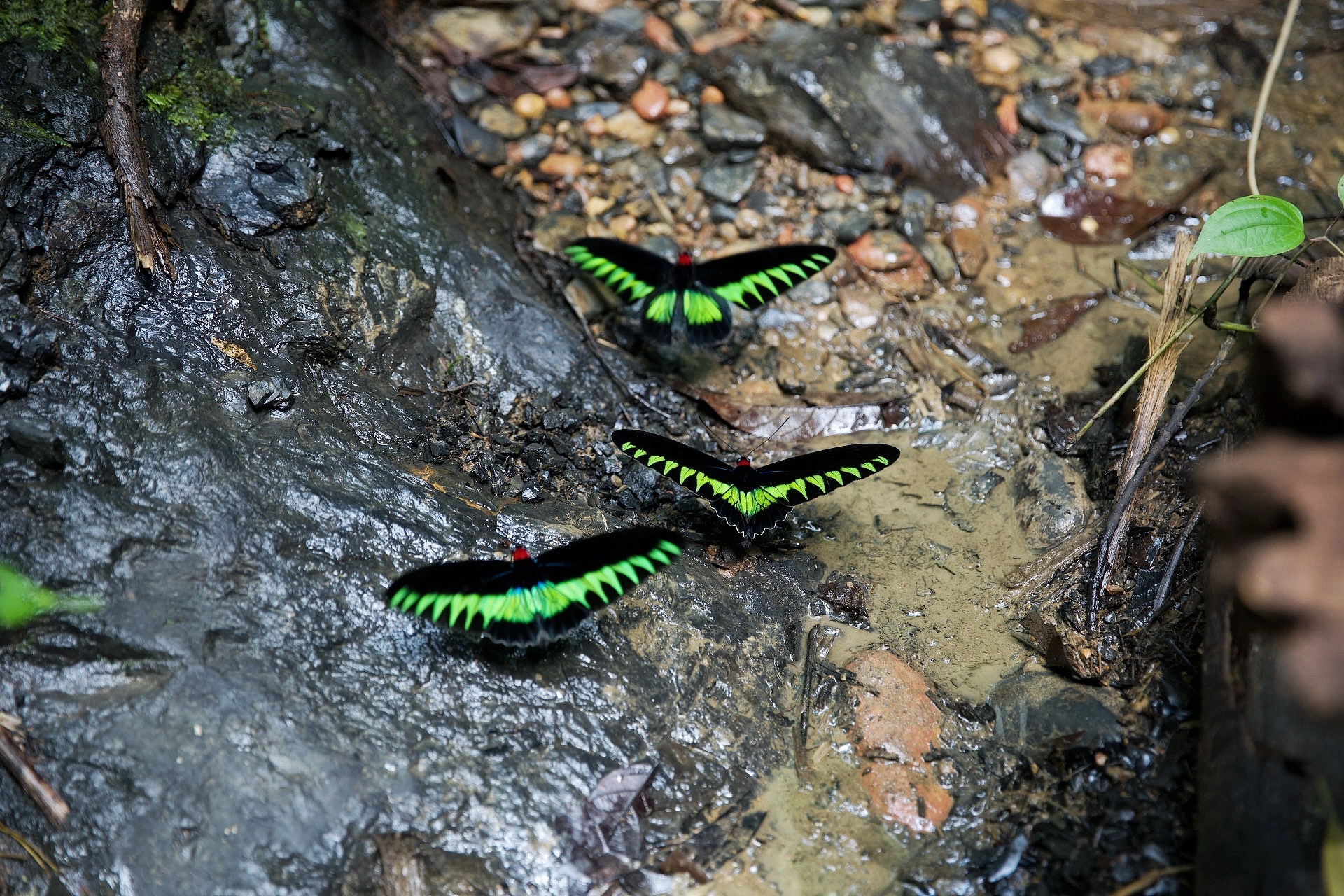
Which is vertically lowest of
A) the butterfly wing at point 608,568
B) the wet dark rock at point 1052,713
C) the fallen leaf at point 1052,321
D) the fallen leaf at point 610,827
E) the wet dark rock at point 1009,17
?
the wet dark rock at point 1052,713

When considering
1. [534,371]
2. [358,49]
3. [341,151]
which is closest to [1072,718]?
[534,371]

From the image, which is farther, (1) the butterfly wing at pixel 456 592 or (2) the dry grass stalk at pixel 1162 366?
(2) the dry grass stalk at pixel 1162 366

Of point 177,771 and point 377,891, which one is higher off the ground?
point 177,771

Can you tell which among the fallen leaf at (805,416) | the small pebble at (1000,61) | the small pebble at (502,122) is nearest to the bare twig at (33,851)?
the fallen leaf at (805,416)

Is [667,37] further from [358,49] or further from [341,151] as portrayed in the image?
[341,151]

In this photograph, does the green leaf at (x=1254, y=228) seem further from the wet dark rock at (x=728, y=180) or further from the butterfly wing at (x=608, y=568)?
the wet dark rock at (x=728, y=180)

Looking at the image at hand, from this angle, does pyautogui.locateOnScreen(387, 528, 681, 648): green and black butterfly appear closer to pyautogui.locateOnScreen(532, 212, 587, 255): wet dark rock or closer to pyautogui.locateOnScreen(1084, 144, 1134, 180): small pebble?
pyautogui.locateOnScreen(532, 212, 587, 255): wet dark rock

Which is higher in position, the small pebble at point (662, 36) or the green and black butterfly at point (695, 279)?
the small pebble at point (662, 36)
